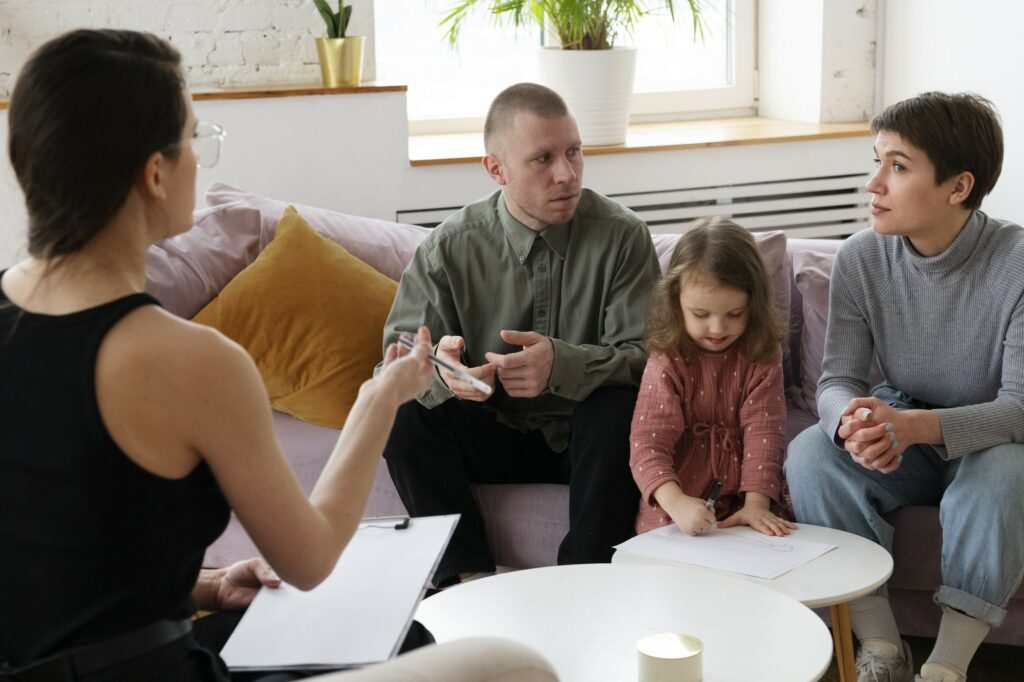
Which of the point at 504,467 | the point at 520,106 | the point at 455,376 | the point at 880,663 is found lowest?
the point at 880,663

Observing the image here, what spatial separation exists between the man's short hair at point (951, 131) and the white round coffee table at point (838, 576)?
27.5 inches

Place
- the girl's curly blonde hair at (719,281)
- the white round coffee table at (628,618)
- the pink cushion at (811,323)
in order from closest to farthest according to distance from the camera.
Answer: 1. the white round coffee table at (628,618)
2. the girl's curly blonde hair at (719,281)
3. the pink cushion at (811,323)

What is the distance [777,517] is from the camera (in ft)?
6.83

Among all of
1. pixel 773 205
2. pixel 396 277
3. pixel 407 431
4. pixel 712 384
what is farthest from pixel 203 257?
pixel 773 205

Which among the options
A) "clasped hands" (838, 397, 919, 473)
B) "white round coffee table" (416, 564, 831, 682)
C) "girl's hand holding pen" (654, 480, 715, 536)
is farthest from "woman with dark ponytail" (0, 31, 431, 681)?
"clasped hands" (838, 397, 919, 473)

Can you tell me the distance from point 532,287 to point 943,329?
80 cm

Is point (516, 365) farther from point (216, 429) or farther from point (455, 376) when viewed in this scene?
point (216, 429)

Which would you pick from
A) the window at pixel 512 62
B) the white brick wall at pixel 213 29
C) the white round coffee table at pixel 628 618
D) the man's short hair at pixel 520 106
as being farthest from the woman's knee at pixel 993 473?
the window at pixel 512 62

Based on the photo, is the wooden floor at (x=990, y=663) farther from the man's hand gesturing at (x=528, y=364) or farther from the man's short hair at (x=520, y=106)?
the man's short hair at (x=520, y=106)

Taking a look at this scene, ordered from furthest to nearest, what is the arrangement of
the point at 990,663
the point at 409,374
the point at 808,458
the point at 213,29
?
1. the point at 213,29
2. the point at 990,663
3. the point at 808,458
4. the point at 409,374

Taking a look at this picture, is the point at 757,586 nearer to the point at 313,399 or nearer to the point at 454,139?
the point at 313,399

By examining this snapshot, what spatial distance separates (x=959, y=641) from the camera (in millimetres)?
2047

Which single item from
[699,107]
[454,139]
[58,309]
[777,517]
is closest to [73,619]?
[58,309]

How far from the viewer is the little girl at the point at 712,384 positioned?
2229mm
